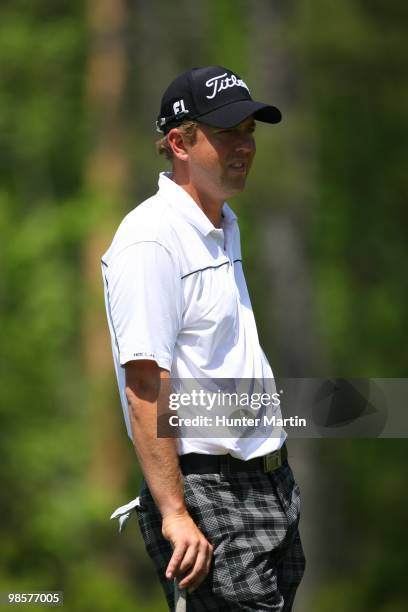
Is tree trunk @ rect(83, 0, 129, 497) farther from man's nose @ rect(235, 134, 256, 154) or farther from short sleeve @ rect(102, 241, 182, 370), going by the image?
short sleeve @ rect(102, 241, 182, 370)

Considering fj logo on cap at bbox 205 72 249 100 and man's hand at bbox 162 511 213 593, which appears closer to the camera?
man's hand at bbox 162 511 213 593

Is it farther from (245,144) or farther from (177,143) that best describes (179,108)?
(245,144)

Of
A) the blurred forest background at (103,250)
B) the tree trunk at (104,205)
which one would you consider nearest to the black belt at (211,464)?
the blurred forest background at (103,250)

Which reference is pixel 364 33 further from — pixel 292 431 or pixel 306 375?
pixel 292 431

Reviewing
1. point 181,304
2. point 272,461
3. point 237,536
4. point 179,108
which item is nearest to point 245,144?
point 179,108

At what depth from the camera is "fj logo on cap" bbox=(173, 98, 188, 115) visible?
9.70ft

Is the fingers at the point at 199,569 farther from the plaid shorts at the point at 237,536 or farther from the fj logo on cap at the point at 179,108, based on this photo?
the fj logo on cap at the point at 179,108

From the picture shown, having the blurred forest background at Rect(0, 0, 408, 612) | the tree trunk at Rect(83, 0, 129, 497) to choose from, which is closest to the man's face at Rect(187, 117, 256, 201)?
the blurred forest background at Rect(0, 0, 408, 612)

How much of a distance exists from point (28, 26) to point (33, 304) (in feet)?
11.2

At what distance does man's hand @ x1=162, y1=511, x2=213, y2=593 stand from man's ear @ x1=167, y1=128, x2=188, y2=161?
3.15ft

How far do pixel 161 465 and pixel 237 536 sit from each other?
291 millimetres

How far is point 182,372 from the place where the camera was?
2.77 meters

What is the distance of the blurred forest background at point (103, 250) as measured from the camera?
11.7 meters

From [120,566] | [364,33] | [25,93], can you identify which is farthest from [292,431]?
[25,93]
